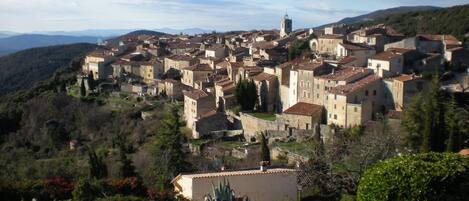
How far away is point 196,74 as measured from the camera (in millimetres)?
57469

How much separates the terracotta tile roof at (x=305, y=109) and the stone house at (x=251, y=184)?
19.5 m

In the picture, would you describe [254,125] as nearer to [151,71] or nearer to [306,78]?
[306,78]

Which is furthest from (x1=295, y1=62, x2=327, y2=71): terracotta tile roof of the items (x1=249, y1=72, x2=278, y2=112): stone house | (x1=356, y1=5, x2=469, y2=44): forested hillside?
(x1=356, y1=5, x2=469, y2=44): forested hillside

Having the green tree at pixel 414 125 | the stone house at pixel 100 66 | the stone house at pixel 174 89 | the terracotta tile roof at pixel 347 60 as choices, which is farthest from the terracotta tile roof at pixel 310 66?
the stone house at pixel 100 66

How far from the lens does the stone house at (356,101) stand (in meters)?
35.0

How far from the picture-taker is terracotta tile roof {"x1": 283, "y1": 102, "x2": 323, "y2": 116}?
38094mm

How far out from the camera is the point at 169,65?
222 feet

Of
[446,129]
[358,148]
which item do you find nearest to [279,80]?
[446,129]

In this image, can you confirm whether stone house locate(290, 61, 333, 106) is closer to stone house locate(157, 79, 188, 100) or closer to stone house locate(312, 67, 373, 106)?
stone house locate(312, 67, 373, 106)

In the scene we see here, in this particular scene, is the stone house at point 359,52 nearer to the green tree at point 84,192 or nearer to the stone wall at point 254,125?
the stone wall at point 254,125

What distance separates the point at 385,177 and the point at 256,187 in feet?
21.7

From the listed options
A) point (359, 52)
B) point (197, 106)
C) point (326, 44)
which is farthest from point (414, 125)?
point (326, 44)

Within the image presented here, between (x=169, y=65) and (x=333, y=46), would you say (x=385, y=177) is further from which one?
(x=169, y=65)

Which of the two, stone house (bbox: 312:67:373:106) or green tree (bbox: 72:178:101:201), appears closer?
green tree (bbox: 72:178:101:201)
